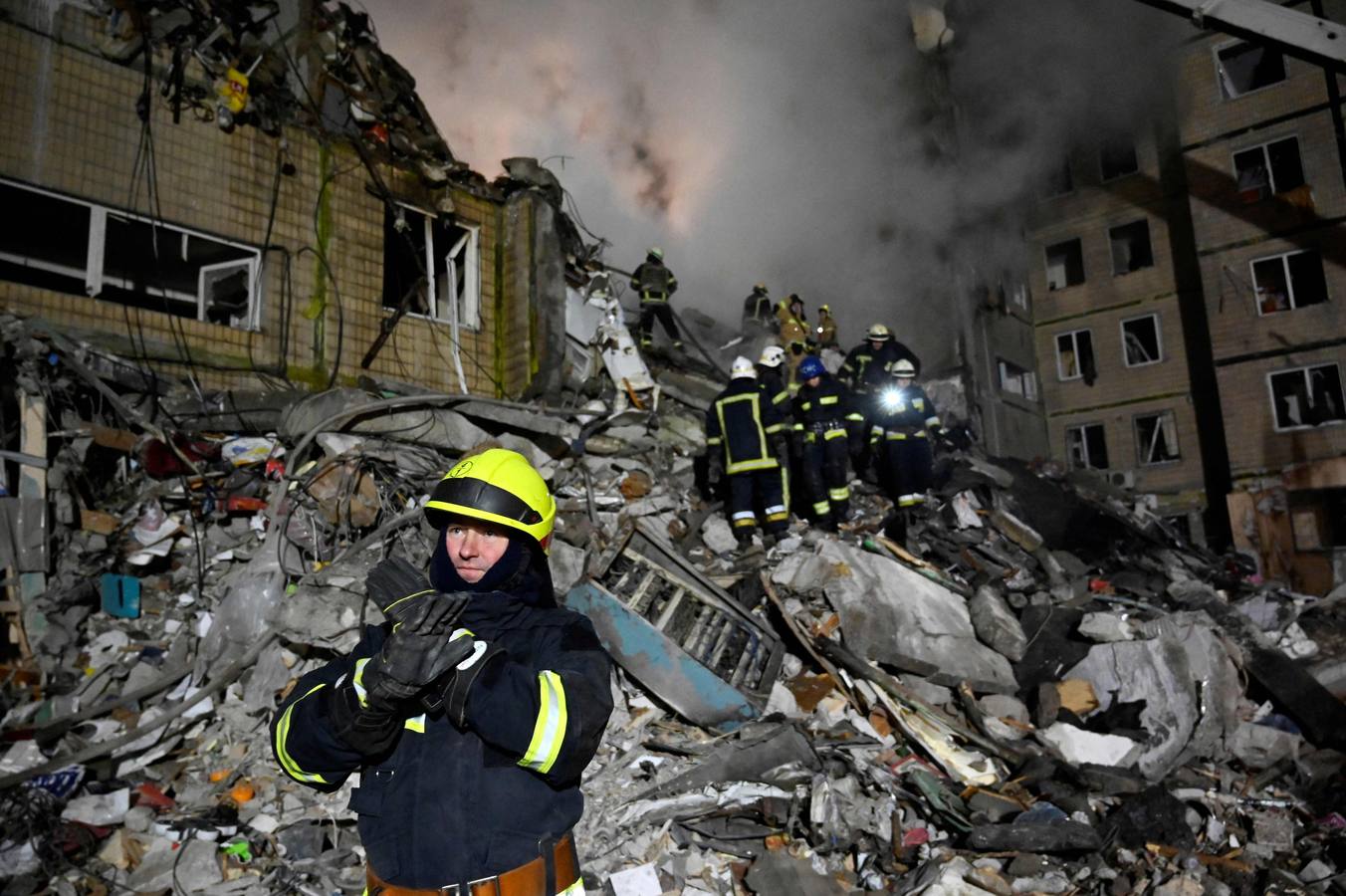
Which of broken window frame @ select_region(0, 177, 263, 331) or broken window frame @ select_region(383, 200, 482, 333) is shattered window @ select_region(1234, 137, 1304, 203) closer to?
broken window frame @ select_region(383, 200, 482, 333)

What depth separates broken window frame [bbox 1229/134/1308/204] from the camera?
17641 millimetres

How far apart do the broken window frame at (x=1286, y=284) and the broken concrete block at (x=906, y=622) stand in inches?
612

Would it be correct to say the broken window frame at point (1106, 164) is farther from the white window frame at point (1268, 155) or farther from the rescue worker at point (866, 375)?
the rescue worker at point (866, 375)

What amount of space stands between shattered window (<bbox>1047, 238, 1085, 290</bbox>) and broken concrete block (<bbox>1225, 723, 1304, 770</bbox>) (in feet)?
58.9

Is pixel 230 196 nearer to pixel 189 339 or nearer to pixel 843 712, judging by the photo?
pixel 189 339

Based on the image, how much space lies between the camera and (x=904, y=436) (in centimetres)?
900

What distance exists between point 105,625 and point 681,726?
4.25 meters

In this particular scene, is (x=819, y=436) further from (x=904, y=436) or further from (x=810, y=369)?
(x=904, y=436)

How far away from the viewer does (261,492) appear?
6.83 meters

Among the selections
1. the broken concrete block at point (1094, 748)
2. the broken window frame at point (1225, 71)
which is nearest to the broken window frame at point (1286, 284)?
the broken window frame at point (1225, 71)

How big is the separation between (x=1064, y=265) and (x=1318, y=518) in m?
9.35

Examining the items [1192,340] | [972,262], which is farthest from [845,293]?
[1192,340]

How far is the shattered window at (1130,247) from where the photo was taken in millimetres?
21094

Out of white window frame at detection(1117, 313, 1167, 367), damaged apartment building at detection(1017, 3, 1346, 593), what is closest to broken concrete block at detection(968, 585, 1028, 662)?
damaged apartment building at detection(1017, 3, 1346, 593)
